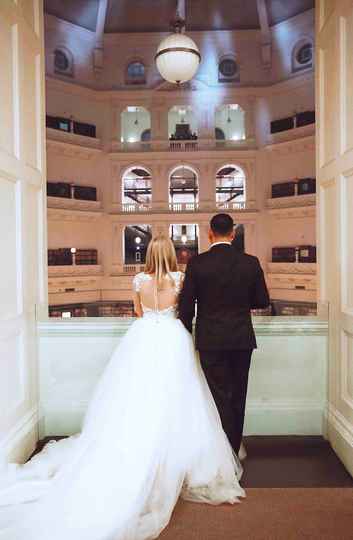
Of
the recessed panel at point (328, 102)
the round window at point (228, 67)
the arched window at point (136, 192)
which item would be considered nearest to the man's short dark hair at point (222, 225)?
the recessed panel at point (328, 102)

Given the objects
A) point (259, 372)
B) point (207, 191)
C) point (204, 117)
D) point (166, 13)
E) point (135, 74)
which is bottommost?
point (259, 372)

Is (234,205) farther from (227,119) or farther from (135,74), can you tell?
(135,74)

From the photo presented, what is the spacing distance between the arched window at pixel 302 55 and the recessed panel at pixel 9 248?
1518 cm

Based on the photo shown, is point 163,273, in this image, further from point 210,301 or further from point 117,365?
point 117,365

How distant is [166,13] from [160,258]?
53.0 feet

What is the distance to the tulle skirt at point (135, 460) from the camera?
206cm

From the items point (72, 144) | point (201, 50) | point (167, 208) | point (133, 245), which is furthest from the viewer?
point (133, 245)

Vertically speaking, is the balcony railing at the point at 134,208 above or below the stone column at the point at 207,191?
below

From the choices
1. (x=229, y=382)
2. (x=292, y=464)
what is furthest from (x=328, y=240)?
(x=292, y=464)

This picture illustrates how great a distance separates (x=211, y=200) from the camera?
17.3 metres

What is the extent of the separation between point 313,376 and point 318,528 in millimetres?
1347

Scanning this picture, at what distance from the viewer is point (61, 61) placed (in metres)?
16.2

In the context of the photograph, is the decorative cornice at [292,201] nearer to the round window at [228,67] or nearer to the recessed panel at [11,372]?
the round window at [228,67]

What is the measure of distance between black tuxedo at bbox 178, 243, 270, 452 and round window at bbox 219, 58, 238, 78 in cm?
1603
